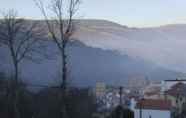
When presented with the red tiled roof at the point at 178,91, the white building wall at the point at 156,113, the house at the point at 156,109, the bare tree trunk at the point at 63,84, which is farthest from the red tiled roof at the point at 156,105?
the bare tree trunk at the point at 63,84

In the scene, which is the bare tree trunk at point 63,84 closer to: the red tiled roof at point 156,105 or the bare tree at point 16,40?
the bare tree at point 16,40

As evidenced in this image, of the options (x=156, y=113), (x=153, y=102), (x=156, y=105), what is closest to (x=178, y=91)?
(x=153, y=102)

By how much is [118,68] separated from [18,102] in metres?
54.7

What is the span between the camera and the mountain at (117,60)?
39.4m

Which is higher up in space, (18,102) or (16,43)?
(16,43)

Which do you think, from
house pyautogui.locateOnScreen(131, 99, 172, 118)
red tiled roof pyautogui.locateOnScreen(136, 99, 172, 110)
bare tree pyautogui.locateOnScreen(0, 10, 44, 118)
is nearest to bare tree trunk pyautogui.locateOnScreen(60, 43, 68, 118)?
bare tree pyautogui.locateOnScreen(0, 10, 44, 118)

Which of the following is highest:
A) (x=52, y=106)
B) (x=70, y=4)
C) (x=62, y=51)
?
(x=70, y=4)

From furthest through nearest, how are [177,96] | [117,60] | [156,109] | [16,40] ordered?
[117,60]
[177,96]
[156,109]
[16,40]

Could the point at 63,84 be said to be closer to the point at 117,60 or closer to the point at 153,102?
the point at 153,102

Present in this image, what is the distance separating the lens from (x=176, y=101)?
129 feet

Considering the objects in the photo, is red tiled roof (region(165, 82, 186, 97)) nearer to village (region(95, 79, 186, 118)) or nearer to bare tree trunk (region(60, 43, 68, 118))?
village (region(95, 79, 186, 118))

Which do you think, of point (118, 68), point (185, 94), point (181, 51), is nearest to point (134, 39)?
point (181, 51)

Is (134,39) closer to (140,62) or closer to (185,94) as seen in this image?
(140,62)

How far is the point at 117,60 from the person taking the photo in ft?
252
